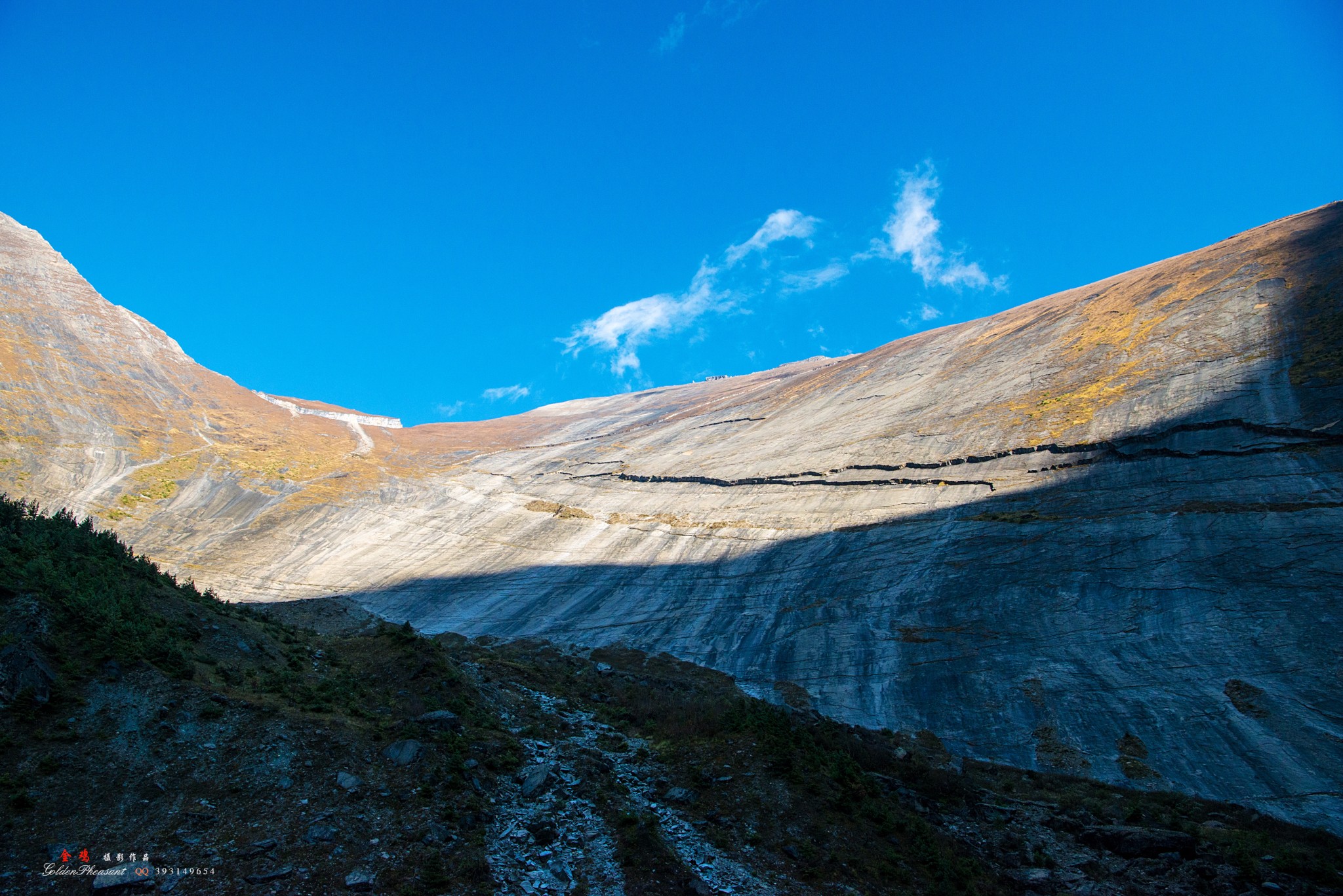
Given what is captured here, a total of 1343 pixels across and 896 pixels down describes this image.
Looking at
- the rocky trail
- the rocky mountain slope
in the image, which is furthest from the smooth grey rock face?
the rocky trail

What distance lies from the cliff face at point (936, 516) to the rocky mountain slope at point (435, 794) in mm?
3532

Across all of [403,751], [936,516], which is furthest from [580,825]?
[936,516]

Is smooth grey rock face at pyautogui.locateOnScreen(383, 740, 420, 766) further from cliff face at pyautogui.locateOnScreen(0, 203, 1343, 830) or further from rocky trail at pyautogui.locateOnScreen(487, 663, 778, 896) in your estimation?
cliff face at pyautogui.locateOnScreen(0, 203, 1343, 830)

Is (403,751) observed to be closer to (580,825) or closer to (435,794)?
(435,794)

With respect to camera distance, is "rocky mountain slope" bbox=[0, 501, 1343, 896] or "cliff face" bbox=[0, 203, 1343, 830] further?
"cliff face" bbox=[0, 203, 1343, 830]

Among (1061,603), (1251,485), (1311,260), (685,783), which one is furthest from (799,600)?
(1311,260)

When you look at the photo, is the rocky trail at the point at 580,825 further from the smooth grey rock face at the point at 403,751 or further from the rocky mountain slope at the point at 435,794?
the smooth grey rock face at the point at 403,751

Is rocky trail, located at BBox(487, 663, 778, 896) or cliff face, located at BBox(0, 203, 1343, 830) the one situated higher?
cliff face, located at BBox(0, 203, 1343, 830)

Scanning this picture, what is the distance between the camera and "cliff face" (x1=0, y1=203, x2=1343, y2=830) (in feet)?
59.3

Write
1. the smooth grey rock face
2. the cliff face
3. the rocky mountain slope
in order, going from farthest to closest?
the cliff face, the smooth grey rock face, the rocky mountain slope

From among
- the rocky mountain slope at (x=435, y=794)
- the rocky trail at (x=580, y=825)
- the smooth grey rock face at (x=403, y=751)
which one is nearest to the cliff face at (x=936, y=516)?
the rocky mountain slope at (x=435, y=794)

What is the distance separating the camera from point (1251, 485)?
23047 millimetres

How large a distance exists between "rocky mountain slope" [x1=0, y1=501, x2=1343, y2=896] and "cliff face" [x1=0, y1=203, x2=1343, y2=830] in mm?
3532

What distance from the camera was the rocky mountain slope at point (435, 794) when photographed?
9.60 meters
